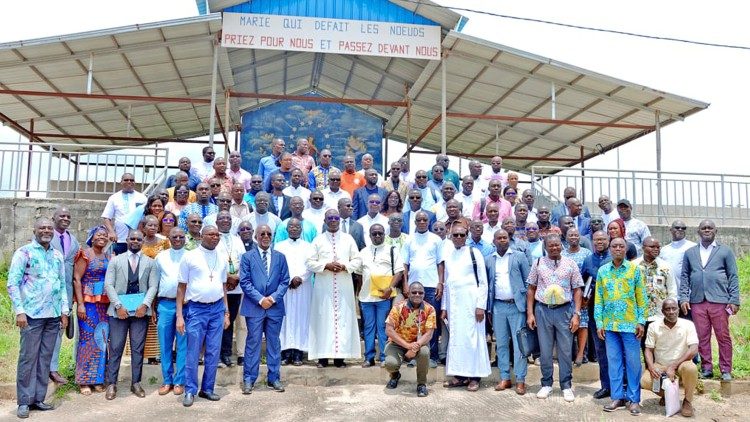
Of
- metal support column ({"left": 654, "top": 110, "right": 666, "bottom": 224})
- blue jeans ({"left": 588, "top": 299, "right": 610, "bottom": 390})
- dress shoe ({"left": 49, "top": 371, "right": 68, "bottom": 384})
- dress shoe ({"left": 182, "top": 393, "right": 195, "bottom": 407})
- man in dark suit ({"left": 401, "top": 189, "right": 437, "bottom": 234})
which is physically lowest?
dress shoe ({"left": 182, "top": 393, "right": 195, "bottom": 407})

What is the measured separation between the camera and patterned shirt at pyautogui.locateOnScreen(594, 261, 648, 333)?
6.14 meters

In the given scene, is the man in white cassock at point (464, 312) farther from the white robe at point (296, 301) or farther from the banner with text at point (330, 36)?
the banner with text at point (330, 36)

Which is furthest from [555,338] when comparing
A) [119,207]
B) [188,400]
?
[119,207]

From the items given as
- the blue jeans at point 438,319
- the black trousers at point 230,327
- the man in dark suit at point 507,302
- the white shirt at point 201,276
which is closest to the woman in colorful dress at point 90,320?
the white shirt at point 201,276

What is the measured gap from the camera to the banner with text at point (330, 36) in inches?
465

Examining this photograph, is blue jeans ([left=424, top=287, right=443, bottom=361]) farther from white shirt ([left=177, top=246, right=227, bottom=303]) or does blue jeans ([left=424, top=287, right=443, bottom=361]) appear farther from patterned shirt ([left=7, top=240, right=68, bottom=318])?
patterned shirt ([left=7, top=240, right=68, bottom=318])

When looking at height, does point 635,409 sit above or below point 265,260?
below

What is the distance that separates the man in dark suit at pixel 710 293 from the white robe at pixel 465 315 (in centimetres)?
224

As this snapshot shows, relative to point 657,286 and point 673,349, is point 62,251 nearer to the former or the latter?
point 657,286

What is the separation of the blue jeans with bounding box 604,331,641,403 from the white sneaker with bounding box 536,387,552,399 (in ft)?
2.09

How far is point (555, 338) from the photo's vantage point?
21.6ft

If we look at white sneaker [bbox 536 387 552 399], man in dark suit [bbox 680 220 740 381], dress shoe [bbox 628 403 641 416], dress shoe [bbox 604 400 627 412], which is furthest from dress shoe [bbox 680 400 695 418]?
white sneaker [bbox 536 387 552 399]

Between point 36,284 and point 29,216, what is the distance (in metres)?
5.26

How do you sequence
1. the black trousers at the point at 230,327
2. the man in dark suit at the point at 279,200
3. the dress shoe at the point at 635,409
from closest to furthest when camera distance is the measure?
the dress shoe at the point at 635,409 < the black trousers at the point at 230,327 < the man in dark suit at the point at 279,200
